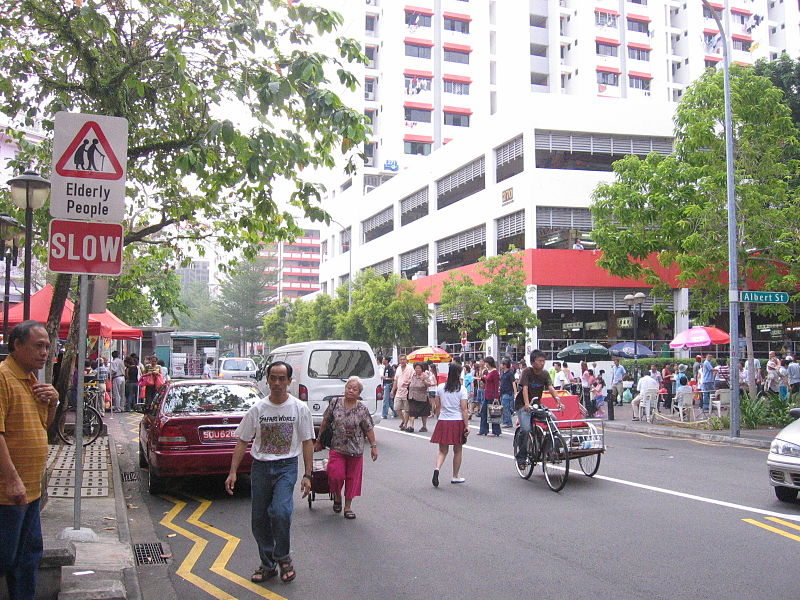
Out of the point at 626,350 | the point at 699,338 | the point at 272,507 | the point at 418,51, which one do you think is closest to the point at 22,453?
the point at 272,507

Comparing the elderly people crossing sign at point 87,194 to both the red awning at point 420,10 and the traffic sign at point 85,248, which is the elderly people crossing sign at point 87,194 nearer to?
the traffic sign at point 85,248

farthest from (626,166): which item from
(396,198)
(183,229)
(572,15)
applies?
(572,15)

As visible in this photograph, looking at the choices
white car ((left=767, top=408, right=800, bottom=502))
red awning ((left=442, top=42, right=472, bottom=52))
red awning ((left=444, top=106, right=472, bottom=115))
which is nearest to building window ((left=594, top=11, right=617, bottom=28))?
red awning ((left=442, top=42, right=472, bottom=52))

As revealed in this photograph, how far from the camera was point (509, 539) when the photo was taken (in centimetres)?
702

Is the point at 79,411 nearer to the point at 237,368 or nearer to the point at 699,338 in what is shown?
the point at 699,338

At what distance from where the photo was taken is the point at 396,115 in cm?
5866

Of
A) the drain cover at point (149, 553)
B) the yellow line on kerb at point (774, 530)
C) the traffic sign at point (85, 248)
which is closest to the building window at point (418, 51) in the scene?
the yellow line on kerb at point (774, 530)

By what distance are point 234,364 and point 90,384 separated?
13.5 metres

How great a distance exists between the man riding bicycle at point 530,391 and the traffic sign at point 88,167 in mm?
6122

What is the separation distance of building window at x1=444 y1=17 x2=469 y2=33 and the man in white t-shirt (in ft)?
190

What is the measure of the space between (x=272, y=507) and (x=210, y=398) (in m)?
4.37

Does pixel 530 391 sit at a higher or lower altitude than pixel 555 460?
higher

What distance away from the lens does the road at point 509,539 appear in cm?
558

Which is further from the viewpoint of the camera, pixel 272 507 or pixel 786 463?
pixel 786 463
